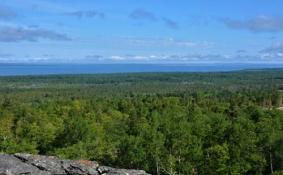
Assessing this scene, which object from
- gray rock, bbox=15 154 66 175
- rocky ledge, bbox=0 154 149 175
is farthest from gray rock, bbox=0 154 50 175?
gray rock, bbox=15 154 66 175

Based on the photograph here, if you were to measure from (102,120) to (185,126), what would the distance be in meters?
38.5

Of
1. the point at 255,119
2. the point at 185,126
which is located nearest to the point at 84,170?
the point at 185,126

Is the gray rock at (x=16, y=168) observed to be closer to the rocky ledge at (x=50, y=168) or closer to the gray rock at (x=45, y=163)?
the rocky ledge at (x=50, y=168)

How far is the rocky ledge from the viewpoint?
31.0 meters

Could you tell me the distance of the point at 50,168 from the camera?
3203 cm

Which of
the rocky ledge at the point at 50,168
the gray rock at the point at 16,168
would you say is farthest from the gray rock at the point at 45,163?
the gray rock at the point at 16,168

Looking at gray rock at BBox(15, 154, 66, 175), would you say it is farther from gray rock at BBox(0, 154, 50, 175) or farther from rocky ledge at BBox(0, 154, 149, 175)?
gray rock at BBox(0, 154, 50, 175)

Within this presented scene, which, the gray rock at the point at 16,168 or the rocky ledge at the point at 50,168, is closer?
the gray rock at the point at 16,168

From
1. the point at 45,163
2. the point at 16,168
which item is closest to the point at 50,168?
the point at 45,163

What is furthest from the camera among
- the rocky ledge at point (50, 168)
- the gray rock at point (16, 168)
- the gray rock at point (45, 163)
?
the gray rock at point (45, 163)

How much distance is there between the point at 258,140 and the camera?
7175 centimetres

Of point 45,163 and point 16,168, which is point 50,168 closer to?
point 45,163

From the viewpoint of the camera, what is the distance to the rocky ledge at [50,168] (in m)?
31.0

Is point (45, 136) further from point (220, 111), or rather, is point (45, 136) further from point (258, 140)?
point (220, 111)
